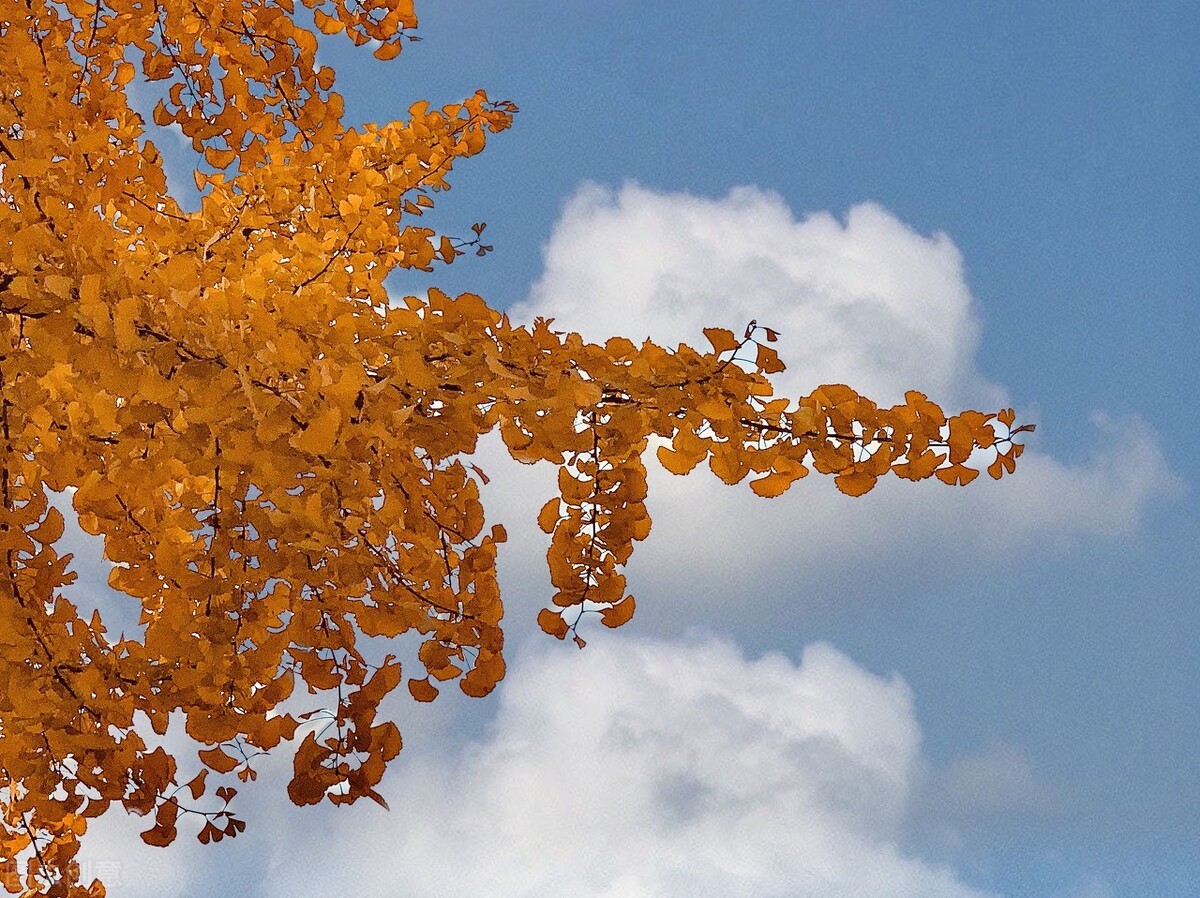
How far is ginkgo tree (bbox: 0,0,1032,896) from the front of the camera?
1422mm

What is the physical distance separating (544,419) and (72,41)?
2025mm

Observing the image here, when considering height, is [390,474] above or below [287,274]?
below

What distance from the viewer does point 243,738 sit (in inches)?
80.0

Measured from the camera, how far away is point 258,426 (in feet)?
4.43

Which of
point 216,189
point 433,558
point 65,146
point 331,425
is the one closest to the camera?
point 331,425

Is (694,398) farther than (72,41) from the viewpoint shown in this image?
No

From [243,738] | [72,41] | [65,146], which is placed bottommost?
[243,738]

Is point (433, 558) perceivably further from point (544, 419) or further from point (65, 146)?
point (65, 146)

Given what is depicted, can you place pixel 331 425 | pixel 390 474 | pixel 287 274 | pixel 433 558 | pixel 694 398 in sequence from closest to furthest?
pixel 331 425
pixel 694 398
pixel 390 474
pixel 433 558
pixel 287 274

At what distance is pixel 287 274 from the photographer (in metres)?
2.59

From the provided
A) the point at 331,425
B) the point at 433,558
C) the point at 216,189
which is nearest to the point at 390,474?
→ the point at 433,558

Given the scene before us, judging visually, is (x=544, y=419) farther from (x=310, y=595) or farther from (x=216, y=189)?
(x=216, y=189)

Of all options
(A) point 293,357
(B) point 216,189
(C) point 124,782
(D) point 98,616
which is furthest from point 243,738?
(B) point 216,189

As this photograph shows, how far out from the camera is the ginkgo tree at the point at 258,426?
1.42 m
